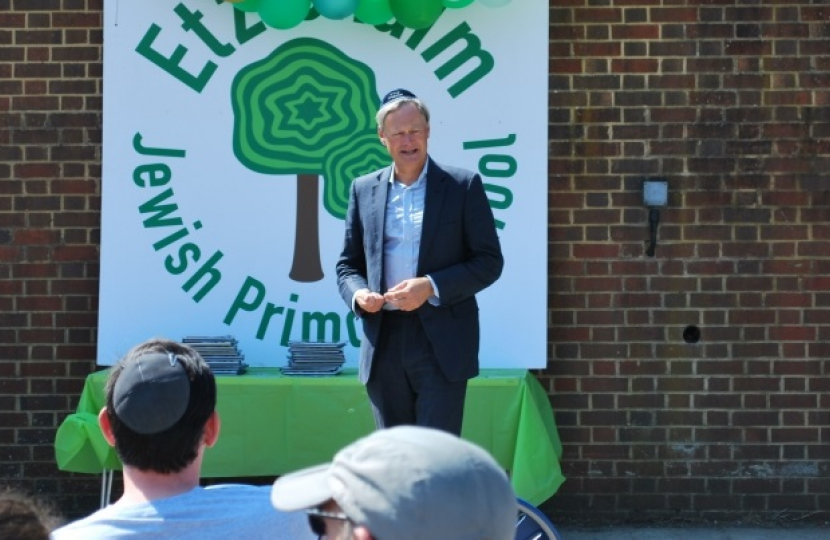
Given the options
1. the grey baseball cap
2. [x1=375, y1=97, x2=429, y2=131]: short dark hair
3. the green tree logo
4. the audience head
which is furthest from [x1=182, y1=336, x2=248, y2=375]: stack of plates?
the audience head

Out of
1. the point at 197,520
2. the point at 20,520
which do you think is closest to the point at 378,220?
the point at 197,520

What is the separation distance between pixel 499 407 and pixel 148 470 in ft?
11.4

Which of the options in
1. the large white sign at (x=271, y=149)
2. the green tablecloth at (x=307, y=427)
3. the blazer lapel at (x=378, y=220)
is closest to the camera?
the blazer lapel at (x=378, y=220)

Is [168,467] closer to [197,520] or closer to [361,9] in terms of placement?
[197,520]

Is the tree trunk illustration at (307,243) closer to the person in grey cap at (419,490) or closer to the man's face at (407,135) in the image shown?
the man's face at (407,135)

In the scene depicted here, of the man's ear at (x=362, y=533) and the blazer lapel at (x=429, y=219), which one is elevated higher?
the blazer lapel at (x=429, y=219)

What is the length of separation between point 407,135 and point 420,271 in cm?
51

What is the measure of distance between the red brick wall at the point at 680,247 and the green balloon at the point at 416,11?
0.69 metres

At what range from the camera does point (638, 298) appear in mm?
6645

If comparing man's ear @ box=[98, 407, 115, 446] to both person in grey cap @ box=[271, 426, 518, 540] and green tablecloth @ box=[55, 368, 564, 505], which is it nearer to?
person in grey cap @ box=[271, 426, 518, 540]

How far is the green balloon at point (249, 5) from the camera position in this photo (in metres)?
6.42

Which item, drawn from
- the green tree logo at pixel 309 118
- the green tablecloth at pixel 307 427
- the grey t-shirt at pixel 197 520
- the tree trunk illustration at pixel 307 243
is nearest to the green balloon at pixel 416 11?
the green tree logo at pixel 309 118

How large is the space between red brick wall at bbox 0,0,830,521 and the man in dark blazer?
1.77 meters

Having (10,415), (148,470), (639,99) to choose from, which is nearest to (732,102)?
(639,99)
